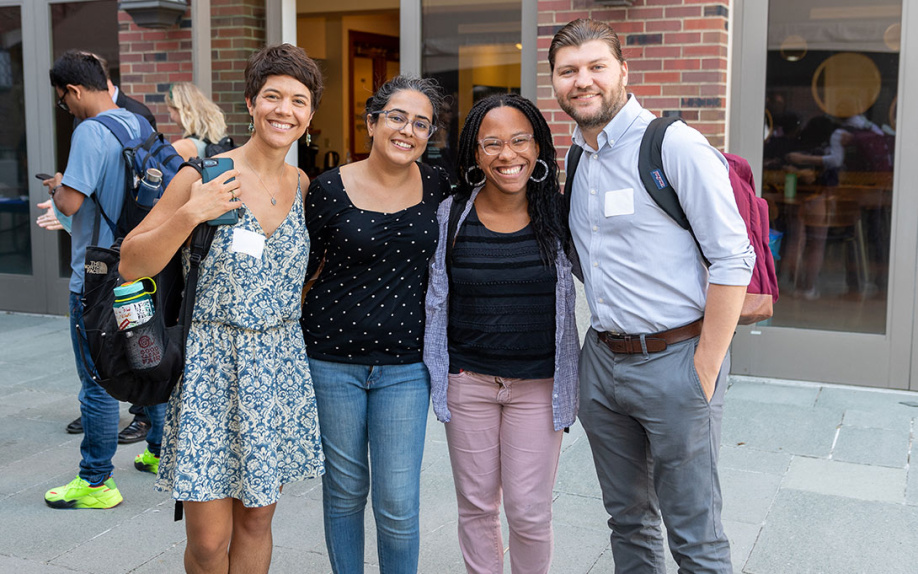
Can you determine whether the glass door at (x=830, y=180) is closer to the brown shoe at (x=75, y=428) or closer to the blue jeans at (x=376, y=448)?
the blue jeans at (x=376, y=448)

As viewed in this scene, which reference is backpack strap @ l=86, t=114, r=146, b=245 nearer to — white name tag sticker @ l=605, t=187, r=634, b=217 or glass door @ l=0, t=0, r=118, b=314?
white name tag sticker @ l=605, t=187, r=634, b=217

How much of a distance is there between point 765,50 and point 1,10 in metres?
7.05

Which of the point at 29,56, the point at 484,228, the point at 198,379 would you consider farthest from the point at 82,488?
the point at 29,56

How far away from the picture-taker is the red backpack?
2.77 meters

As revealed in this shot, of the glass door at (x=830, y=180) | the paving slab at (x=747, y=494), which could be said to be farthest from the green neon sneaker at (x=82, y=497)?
the glass door at (x=830, y=180)

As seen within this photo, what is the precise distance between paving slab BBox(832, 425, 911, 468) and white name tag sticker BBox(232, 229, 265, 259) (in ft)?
11.5

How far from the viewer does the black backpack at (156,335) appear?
2.85 meters

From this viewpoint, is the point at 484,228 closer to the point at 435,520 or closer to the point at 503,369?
the point at 503,369

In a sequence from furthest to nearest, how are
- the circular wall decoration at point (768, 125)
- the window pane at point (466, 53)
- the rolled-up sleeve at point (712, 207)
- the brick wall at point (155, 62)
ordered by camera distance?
the brick wall at point (155, 62)
the window pane at point (466, 53)
the circular wall decoration at point (768, 125)
the rolled-up sleeve at point (712, 207)

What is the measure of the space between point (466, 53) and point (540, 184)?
163 inches

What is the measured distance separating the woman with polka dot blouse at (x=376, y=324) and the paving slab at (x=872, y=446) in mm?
2888

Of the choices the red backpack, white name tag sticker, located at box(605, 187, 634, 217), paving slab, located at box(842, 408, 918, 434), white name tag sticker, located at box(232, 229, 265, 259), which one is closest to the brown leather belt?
the red backpack

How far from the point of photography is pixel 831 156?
20.9 ft

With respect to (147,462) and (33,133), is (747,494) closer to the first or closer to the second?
(147,462)
